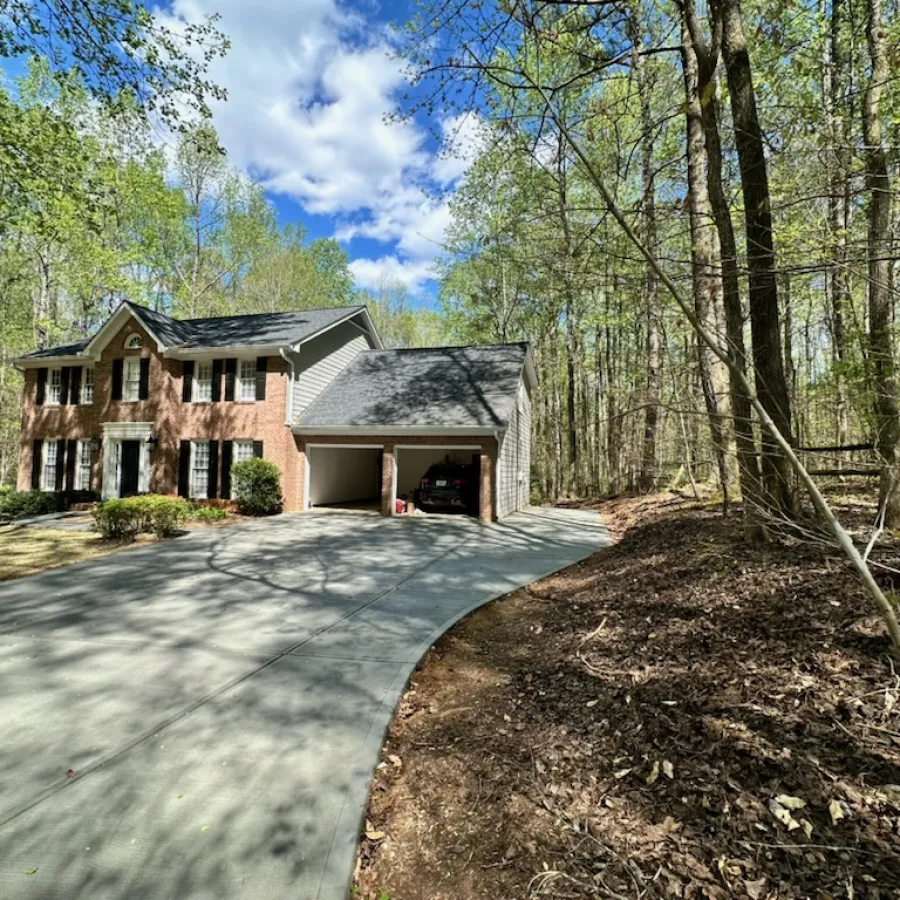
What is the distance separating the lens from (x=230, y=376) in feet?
50.6

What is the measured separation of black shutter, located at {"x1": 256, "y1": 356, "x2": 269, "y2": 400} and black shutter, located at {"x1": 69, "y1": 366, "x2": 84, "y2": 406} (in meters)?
7.35

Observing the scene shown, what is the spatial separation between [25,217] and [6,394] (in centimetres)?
2104

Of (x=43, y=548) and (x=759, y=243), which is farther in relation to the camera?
(x=43, y=548)

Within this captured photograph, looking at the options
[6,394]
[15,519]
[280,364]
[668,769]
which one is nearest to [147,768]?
[668,769]

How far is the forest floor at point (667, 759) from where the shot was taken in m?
2.01

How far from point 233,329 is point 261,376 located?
11.0 feet

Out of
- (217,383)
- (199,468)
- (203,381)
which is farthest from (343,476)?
(203,381)

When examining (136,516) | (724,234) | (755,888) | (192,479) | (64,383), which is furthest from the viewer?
(64,383)

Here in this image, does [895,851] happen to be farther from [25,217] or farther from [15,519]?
[15,519]

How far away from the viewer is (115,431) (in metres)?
16.1

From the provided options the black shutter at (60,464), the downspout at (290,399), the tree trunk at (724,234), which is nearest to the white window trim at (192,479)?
the downspout at (290,399)

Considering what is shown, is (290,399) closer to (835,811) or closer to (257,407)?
(257,407)

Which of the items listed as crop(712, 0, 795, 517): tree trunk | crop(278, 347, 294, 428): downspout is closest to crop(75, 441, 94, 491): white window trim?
crop(278, 347, 294, 428): downspout

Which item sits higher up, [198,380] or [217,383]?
[198,380]
